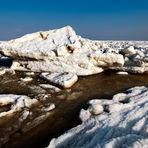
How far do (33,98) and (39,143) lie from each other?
3.50m

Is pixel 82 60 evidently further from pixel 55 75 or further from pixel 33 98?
pixel 33 98

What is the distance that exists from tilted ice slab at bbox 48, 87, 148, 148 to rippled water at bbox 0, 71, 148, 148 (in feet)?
2.79

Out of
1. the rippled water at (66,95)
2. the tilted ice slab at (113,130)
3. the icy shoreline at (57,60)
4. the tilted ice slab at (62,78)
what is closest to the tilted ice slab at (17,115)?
the rippled water at (66,95)

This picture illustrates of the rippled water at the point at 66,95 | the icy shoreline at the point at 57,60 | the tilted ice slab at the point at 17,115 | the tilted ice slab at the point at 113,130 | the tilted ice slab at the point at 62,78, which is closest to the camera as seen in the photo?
the tilted ice slab at the point at 113,130

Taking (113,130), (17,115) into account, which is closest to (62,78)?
(17,115)

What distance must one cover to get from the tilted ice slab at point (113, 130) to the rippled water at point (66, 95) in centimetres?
85

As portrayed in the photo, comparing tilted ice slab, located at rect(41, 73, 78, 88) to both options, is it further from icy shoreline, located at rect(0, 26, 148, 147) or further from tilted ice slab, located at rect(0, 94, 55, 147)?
tilted ice slab, located at rect(0, 94, 55, 147)

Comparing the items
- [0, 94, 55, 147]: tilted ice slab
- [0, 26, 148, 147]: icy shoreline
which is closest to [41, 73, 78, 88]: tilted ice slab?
[0, 26, 148, 147]: icy shoreline

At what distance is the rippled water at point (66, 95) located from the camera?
905cm

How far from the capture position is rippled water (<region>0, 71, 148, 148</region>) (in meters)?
9.05

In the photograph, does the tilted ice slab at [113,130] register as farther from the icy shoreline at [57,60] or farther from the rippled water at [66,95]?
the icy shoreline at [57,60]

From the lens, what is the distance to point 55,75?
14414 mm

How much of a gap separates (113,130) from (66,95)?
478 centimetres

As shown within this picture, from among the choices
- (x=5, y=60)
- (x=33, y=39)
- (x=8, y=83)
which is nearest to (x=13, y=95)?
(x=8, y=83)
